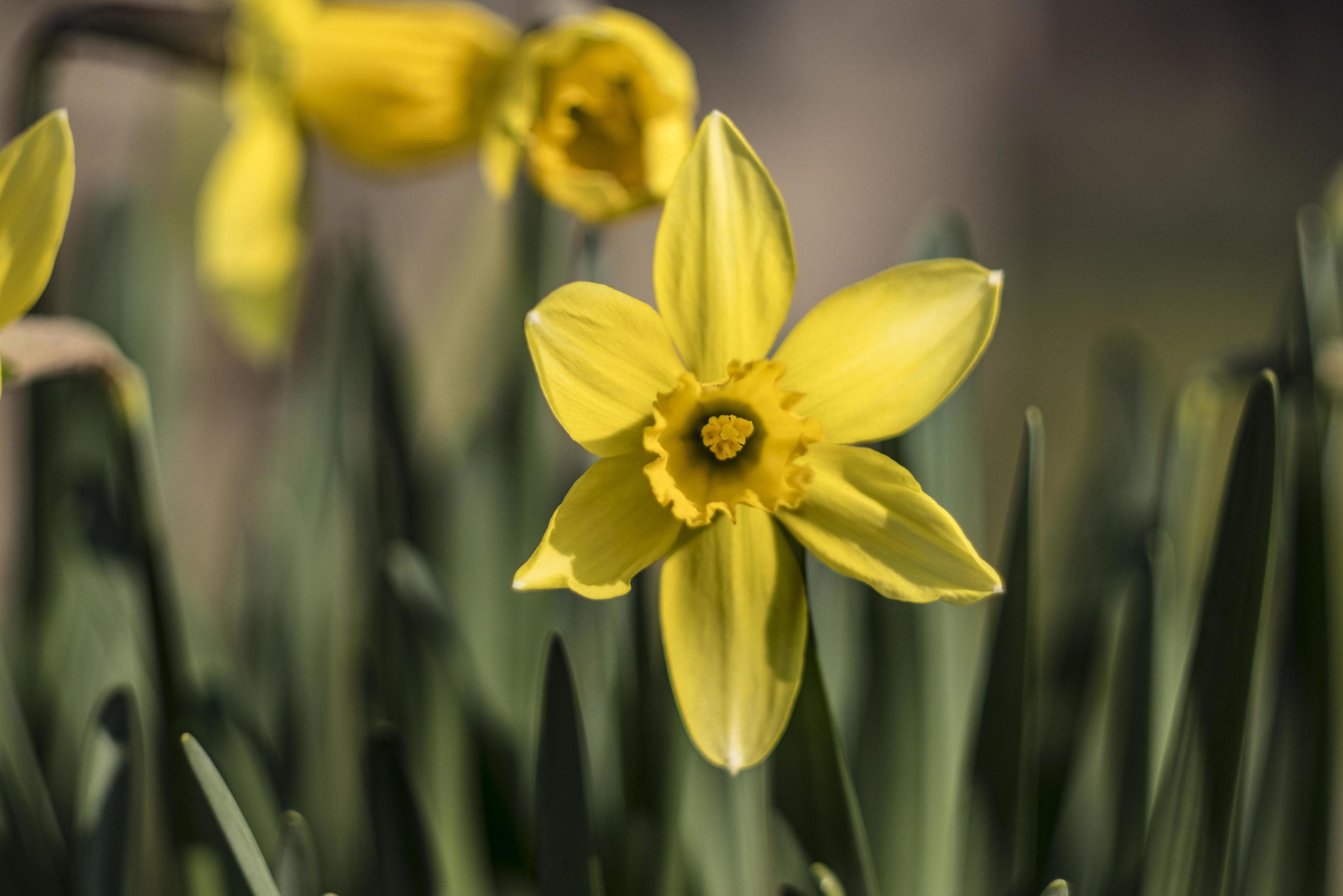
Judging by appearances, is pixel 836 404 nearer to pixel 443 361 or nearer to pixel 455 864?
pixel 455 864

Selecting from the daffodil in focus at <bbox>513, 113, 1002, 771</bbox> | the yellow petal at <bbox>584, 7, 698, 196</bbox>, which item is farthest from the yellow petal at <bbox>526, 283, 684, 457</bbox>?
the yellow petal at <bbox>584, 7, 698, 196</bbox>

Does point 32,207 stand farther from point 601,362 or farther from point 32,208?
point 601,362


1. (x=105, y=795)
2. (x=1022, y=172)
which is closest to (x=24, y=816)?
(x=105, y=795)

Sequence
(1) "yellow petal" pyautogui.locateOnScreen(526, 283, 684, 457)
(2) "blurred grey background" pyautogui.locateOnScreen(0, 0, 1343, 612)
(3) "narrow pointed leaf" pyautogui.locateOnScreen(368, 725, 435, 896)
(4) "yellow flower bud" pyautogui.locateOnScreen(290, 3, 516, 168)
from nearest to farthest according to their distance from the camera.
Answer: (1) "yellow petal" pyautogui.locateOnScreen(526, 283, 684, 457) → (3) "narrow pointed leaf" pyautogui.locateOnScreen(368, 725, 435, 896) → (4) "yellow flower bud" pyautogui.locateOnScreen(290, 3, 516, 168) → (2) "blurred grey background" pyautogui.locateOnScreen(0, 0, 1343, 612)

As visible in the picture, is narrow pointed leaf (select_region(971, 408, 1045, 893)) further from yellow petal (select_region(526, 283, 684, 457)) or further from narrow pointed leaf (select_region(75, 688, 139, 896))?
narrow pointed leaf (select_region(75, 688, 139, 896))

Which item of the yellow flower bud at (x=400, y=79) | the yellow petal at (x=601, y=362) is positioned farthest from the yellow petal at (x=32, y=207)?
the yellow flower bud at (x=400, y=79)

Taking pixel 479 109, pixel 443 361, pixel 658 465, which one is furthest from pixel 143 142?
pixel 658 465

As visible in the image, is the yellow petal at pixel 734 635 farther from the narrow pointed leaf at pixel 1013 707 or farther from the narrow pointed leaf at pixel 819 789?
the narrow pointed leaf at pixel 1013 707
